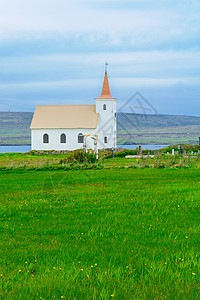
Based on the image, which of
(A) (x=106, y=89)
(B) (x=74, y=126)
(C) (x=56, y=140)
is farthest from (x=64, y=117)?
(A) (x=106, y=89)

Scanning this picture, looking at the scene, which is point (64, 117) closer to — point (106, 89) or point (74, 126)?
point (74, 126)

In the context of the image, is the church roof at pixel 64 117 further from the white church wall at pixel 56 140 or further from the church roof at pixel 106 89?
the church roof at pixel 106 89

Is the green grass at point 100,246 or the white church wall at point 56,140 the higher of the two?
the white church wall at point 56,140

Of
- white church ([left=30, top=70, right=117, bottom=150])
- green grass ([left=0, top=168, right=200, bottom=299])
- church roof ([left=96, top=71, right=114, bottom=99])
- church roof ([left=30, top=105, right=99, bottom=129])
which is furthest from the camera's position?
church roof ([left=96, top=71, right=114, bottom=99])

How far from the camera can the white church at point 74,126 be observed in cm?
4975

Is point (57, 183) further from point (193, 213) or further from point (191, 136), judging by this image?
point (191, 136)

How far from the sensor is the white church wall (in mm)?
49812

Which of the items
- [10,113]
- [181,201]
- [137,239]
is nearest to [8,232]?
[137,239]

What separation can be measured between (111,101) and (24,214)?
44.8 metres

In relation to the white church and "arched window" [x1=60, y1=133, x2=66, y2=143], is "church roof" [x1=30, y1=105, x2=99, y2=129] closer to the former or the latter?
the white church

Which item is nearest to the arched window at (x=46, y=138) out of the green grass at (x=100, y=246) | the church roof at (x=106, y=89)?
the church roof at (x=106, y=89)

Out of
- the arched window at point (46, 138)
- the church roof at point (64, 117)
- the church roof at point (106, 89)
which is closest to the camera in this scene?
the church roof at point (64, 117)

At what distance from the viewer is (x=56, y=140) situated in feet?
165

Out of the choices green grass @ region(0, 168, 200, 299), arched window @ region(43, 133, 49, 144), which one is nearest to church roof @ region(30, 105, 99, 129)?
arched window @ region(43, 133, 49, 144)
